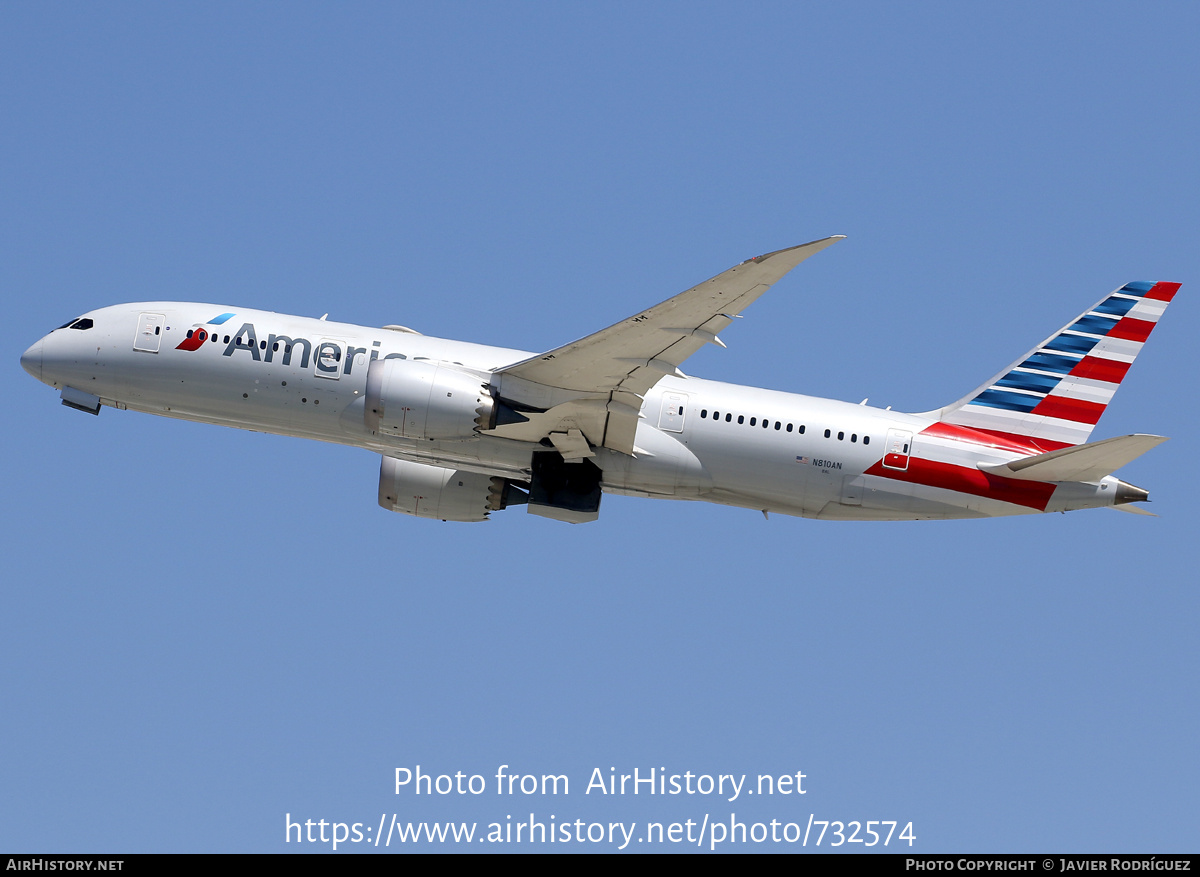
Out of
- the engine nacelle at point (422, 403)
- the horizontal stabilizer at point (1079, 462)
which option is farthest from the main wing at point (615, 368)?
the horizontal stabilizer at point (1079, 462)

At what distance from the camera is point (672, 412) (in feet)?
99.3

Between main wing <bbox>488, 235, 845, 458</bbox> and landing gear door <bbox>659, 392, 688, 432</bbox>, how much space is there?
83 cm

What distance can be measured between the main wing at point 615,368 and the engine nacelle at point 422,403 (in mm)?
785

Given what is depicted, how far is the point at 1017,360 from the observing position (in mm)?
32906

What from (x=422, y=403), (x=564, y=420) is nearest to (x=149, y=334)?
(x=422, y=403)

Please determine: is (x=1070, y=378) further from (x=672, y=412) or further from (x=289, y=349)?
(x=289, y=349)

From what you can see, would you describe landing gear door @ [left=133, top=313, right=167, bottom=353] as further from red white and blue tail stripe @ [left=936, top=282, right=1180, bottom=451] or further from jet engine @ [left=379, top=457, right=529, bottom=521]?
red white and blue tail stripe @ [left=936, top=282, right=1180, bottom=451]

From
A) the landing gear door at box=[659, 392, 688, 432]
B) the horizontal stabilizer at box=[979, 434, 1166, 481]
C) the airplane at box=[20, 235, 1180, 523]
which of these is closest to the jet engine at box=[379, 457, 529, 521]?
the airplane at box=[20, 235, 1180, 523]

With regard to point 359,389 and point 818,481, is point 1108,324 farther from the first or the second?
point 359,389

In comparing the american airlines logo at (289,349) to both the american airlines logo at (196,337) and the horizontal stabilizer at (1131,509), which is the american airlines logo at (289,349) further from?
the horizontal stabilizer at (1131,509)

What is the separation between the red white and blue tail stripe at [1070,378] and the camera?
31.9 metres

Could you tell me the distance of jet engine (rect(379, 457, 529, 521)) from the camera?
3322 centimetres
